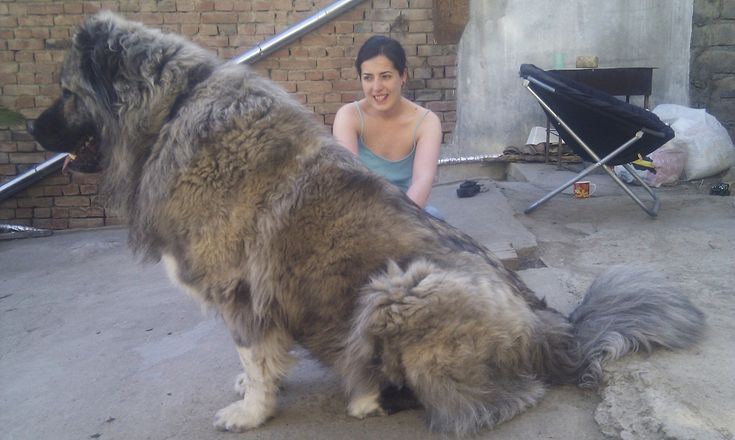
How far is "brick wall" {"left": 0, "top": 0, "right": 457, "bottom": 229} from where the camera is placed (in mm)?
6754

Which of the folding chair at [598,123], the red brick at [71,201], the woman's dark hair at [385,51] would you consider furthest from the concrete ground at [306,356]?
the woman's dark hair at [385,51]

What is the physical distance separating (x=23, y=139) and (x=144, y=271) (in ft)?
9.39

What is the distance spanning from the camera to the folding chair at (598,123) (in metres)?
4.73

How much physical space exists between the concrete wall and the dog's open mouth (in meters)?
4.96

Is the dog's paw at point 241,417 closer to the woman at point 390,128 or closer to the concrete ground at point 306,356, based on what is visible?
the concrete ground at point 306,356

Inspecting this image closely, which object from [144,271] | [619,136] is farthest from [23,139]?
[619,136]

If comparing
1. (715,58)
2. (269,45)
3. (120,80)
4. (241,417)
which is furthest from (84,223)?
(715,58)

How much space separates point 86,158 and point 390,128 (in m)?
1.74

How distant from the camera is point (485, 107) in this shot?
23.5ft

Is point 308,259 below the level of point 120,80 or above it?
below

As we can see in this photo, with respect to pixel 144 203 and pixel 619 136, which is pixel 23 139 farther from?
pixel 619 136

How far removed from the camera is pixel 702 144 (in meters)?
5.99

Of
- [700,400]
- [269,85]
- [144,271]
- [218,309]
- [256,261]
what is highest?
[269,85]

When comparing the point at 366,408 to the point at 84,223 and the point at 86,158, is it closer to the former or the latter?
the point at 86,158
